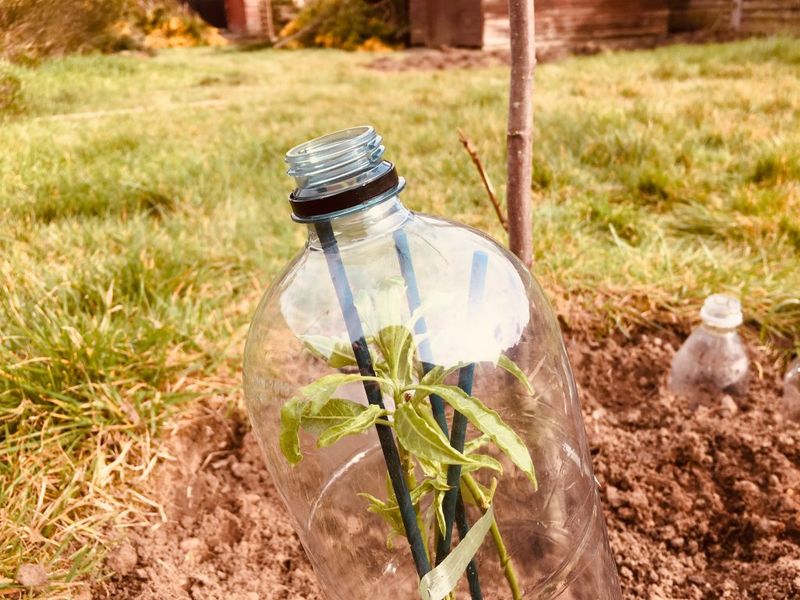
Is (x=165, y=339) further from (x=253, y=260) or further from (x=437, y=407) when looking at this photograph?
(x=437, y=407)

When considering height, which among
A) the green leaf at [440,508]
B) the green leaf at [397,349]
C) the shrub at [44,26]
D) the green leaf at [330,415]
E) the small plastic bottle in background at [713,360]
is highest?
the shrub at [44,26]

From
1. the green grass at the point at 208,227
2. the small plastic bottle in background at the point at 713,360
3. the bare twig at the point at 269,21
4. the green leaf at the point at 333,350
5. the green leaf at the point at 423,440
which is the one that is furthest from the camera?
the bare twig at the point at 269,21

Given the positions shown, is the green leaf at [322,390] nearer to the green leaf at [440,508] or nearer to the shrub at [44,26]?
the green leaf at [440,508]

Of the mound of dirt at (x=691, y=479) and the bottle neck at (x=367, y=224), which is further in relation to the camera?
the mound of dirt at (x=691, y=479)

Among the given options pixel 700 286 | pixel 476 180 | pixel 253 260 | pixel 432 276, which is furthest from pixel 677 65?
pixel 432 276

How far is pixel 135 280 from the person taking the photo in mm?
2129

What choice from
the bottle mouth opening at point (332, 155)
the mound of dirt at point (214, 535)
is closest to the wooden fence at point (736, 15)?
the mound of dirt at point (214, 535)

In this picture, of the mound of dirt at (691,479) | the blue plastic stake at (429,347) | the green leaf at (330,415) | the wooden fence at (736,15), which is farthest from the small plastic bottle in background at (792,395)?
the wooden fence at (736,15)

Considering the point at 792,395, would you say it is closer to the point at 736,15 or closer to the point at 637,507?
the point at 637,507

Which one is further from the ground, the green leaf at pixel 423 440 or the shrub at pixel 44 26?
the shrub at pixel 44 26

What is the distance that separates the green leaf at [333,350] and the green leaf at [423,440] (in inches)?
7.7

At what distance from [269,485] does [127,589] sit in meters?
0.39

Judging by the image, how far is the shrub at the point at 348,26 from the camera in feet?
31.8

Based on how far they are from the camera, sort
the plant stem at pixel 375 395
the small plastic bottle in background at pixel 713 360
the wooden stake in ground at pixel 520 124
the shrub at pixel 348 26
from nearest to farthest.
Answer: the plant stem at pixel 375 395
the wooden stake in ground at pixel 520 124
the small plastic bottle in background at pixel 713 360
the shrub at pixel 348 26
